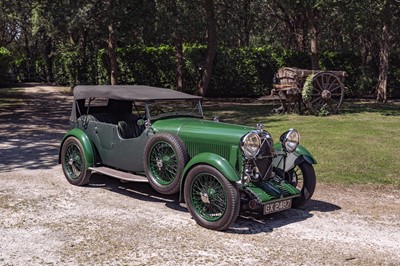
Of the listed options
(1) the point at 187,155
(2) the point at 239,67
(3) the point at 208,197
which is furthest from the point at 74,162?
(2) the point at 239,67

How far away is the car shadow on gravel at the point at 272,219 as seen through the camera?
536cm

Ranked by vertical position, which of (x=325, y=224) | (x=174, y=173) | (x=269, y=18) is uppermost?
(x=269, y=18)

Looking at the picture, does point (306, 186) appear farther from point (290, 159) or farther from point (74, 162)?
point (74, 162)

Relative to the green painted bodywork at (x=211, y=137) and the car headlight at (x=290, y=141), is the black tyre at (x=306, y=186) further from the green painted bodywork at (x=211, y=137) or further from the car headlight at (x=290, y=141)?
the green painted bodywork at (x=211, y=137)

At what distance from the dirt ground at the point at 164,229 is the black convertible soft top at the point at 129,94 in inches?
55.1

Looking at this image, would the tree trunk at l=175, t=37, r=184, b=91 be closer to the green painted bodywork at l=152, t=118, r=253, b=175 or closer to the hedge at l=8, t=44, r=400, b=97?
the hedge at l=8, t=44, r=400, b=97

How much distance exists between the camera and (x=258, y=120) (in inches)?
607

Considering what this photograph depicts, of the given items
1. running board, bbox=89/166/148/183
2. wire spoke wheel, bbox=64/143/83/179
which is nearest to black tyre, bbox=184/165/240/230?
running board, bbox=89/166/148/183

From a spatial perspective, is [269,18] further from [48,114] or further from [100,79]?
[48,114]

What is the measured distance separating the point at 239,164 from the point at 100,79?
23320mm

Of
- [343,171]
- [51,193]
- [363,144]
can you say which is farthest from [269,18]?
[51,193]

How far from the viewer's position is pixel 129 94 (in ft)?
22.5

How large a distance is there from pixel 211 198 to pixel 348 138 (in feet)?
23.0

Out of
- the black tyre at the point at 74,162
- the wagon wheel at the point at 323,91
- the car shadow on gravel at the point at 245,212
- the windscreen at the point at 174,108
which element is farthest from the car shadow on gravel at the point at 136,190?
the wagon wheel at the point at 323,91
